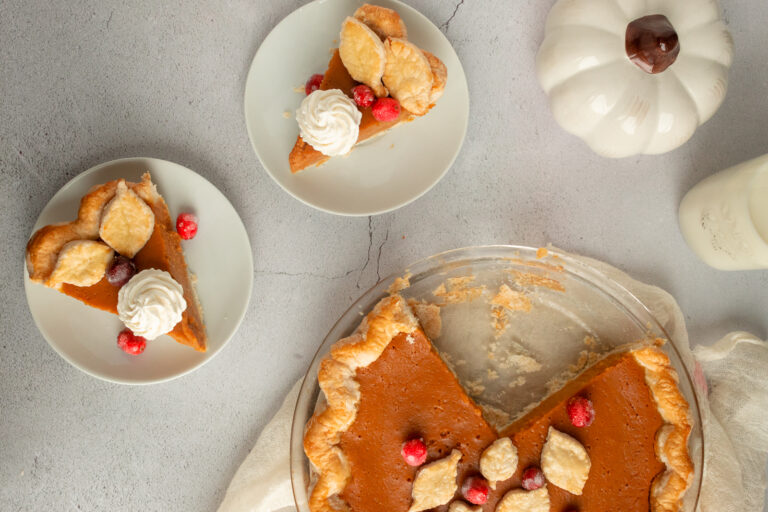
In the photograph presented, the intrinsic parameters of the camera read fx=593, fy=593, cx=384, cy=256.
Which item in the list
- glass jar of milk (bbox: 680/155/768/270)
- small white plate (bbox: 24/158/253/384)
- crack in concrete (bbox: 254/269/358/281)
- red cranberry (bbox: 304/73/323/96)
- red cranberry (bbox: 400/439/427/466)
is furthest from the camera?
crack in concrete (bbox: 254/269/358/281)

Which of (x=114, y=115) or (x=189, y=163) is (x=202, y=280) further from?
(x=114, y=115)

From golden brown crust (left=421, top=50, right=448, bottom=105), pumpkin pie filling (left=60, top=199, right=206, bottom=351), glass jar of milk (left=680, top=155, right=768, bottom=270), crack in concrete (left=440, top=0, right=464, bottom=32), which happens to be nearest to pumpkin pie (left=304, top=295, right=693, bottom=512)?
glass jar of milk (left=680, top=155, right=768, bottom=270)

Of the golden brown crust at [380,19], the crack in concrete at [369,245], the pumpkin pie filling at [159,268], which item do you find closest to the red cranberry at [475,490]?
the crack in concrete at [369,245]

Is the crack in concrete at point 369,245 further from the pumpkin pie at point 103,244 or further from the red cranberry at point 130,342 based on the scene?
the red cranberry at point 130,342

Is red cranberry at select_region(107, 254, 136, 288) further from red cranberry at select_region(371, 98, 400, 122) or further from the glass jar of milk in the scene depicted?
the glass jar of milk

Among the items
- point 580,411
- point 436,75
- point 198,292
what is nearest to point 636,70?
point 436,75
